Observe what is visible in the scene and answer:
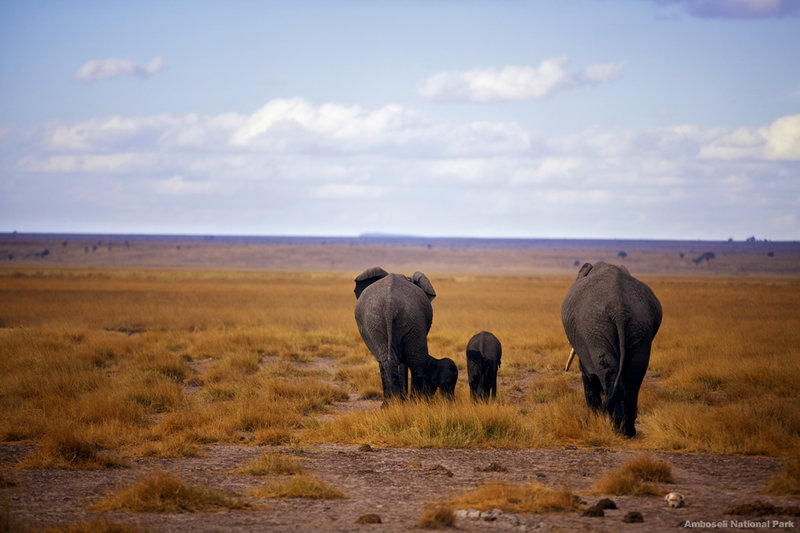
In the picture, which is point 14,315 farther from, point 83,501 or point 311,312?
point 83,501

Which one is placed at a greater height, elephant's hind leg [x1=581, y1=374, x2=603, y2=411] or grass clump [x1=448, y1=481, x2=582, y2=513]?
elephant's hind leg [x1=581, y1=374, x2=603, y2=411]

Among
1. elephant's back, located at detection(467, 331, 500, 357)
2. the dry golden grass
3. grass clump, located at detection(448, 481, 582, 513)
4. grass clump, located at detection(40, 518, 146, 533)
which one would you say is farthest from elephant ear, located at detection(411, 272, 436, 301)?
grass clump, located at detection(40, 518, 146, 533)

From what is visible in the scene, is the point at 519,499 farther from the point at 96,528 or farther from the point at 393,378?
the point at 393,378

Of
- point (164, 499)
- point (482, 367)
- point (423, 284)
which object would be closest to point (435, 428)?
point (482, 367)

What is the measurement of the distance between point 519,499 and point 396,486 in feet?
4.92

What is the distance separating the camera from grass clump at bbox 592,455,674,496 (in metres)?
7.95

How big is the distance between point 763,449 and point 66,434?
29.0 feet

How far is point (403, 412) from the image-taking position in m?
11.3

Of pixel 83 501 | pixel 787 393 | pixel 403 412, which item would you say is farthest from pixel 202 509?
pixel 787 393

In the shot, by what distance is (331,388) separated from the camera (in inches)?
596

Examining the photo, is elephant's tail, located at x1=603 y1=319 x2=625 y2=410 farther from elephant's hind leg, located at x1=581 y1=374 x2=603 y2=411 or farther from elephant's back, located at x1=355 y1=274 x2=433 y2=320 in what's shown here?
elephant's back, located at x1=355 y1=274 x2=433 y2=320

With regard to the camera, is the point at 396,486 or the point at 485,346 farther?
the point at 485,346

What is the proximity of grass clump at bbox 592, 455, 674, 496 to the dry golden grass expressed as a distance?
6.18 feet

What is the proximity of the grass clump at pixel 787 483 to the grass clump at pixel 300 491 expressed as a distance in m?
4.38
